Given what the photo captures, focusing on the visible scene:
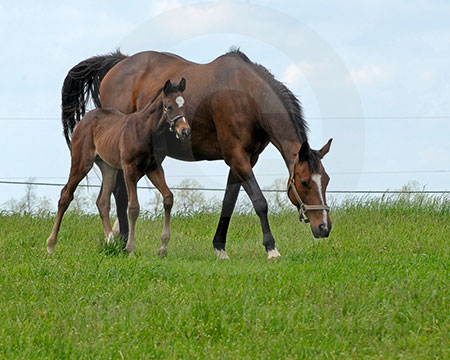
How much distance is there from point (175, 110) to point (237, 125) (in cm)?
113

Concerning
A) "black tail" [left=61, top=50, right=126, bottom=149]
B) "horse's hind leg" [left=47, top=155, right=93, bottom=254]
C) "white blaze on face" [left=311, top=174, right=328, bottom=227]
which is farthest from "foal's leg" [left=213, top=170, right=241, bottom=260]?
"black tail" [left=61, top=50, right=126, bottom=149]

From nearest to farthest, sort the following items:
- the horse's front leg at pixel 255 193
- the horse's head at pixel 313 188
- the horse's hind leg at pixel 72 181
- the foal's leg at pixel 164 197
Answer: the horse's head at pixel 313 188, the foal's leg at pixel 164 197, the horse's front leg at pixel 255 193, the horse's hind leg at pixel 72 181

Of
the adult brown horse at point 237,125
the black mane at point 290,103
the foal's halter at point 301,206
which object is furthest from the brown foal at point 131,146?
the foal's halter at point 301,206

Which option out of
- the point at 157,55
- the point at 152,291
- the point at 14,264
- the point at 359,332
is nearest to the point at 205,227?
the point at 157,55

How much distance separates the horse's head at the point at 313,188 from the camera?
332 inches

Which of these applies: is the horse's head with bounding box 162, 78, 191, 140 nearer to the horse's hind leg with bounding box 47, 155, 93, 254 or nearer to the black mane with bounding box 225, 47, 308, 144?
the black mane with bounding box 225, 47, 308, 144

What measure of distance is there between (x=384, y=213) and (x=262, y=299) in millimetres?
7382

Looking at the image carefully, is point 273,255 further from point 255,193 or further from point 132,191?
point 132,191

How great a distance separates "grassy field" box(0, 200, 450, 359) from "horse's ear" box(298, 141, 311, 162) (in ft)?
4.25

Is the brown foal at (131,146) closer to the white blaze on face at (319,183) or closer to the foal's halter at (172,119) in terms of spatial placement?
the foal's halter at (172,119)

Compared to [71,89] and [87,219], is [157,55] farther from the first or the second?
[87,219]

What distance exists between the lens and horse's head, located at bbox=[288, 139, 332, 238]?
8430 millimetres

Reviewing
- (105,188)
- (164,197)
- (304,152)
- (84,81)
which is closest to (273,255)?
(304,152)

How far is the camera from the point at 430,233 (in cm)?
1100
